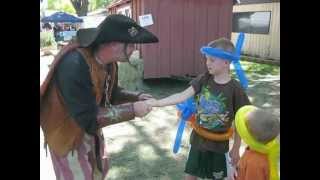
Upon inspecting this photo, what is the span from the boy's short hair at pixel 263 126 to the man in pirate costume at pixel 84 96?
643mm

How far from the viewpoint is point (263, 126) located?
7.48ft

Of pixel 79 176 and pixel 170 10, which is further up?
pixel 170 10

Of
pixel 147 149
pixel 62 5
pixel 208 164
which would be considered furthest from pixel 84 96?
pixel 62 5

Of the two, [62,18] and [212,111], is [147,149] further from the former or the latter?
[62,18]

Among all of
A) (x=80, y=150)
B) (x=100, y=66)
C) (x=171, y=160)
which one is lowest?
(x=171, y=160)

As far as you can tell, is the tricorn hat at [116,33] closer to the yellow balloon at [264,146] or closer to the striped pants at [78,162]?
the striped pants at [78,162]

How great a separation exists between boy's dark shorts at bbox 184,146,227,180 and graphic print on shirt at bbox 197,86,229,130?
23 cm

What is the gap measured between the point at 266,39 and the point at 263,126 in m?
13.4

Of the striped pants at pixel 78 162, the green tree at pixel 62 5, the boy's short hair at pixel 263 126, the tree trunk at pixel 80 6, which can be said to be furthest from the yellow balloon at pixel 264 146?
the green tree at pixel 62 5

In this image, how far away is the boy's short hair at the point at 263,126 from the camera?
2.29 m

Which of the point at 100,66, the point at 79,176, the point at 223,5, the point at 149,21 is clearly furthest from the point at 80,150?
the point at 223,5
